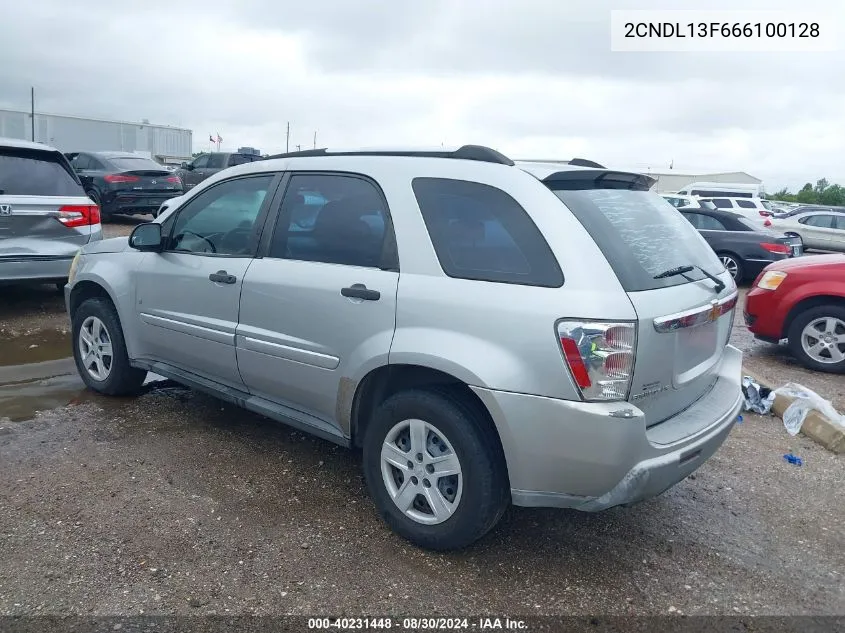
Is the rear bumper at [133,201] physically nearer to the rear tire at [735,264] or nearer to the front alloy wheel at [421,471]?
the rear tire at [735,264]

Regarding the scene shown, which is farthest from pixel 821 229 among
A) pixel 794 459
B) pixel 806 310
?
pixel 794 459

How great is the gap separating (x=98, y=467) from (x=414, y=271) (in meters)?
2.17

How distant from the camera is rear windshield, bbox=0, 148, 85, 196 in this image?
23.0 ft

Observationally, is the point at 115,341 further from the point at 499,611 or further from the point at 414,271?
the point at 499,611

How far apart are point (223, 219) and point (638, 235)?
2.44 metres

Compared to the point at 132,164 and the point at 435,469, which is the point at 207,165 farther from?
the point at 435,469

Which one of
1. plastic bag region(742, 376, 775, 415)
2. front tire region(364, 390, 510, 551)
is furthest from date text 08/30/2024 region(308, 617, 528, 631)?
plastic bag region(742, 376, 775, 415)

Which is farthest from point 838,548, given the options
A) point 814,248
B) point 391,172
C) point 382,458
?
point 814,248

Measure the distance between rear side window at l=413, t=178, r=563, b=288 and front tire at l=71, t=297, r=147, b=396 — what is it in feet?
8.77

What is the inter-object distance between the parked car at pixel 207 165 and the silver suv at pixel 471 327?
59.5 ft

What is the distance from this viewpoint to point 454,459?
9.96 feet

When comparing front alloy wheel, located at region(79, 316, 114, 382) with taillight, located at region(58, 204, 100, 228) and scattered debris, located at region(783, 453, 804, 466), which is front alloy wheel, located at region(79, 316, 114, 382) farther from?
scattered debris, located at region(783, 453, 804, 466)

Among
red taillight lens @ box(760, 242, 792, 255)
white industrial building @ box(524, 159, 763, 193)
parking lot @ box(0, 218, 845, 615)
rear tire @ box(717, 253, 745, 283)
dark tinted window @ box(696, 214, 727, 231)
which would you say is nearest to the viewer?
parking lot @ box(0, 218, 845, 615)

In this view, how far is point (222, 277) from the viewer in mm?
4027
